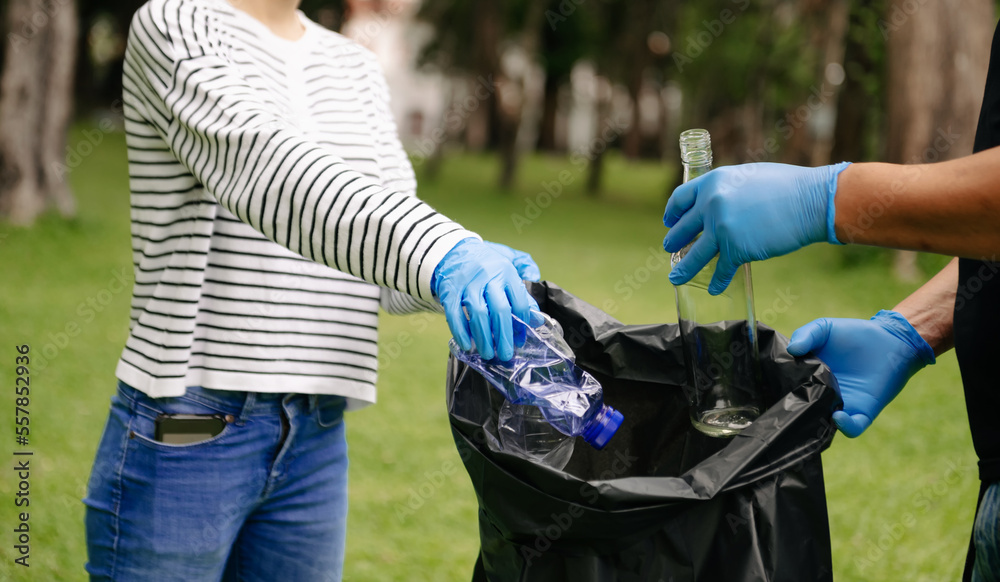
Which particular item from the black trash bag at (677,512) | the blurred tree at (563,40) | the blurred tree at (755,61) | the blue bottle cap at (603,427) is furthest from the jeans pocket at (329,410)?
the blurred tree at (563,40)

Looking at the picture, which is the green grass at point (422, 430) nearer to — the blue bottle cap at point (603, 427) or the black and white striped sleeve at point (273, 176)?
the blue bottle cap at point (603, 427)

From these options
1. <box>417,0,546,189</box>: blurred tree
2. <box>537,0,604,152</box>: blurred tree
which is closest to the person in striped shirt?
<box>417,0,546,189</box>: blurred tree

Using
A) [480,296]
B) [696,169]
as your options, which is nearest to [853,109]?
[696,169]

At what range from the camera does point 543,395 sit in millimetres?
1481

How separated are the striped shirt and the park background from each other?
2.08 m

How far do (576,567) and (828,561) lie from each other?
0.43 metres

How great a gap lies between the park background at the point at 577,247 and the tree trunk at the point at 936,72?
0.7 inches

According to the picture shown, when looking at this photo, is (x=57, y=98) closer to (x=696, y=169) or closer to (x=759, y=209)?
(x=696, y=169)

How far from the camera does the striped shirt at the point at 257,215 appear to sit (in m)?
1.33

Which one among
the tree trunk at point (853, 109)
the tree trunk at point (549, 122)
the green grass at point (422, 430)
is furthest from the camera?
the tree trunk at point (549, 122)

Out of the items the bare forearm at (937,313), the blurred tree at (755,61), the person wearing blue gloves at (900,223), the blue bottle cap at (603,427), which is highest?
the blurred tree at (755,61)

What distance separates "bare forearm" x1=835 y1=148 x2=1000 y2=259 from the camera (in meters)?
1.22

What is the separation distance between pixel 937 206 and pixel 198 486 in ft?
4.39

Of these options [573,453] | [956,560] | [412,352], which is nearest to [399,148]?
[573,453]
